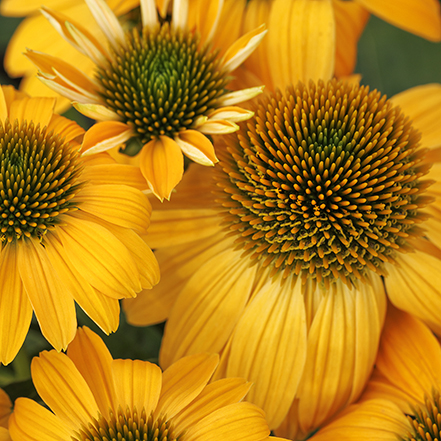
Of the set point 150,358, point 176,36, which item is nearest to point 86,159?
point 176,36

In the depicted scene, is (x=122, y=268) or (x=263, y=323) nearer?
A: (x=122, y=268)

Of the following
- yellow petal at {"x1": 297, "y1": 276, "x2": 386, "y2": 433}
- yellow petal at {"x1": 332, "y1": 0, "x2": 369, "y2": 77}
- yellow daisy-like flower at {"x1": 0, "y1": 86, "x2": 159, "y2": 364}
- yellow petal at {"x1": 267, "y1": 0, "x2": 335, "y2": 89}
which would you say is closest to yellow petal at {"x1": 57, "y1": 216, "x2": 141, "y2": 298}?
yellow daisy-like flower at {"x1": 0, "y1": 86, "x2": 159, "y2": 364}

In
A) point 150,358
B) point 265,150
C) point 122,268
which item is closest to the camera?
point 122,268

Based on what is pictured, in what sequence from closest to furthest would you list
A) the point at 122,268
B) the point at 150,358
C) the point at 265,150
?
1. the point at 122,268
2. the point at 265,150
3. the point at 150,358

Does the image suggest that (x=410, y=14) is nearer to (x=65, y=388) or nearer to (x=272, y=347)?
(x=272, y=347)

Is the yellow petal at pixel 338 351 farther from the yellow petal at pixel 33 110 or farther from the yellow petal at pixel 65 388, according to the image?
the yellow petal at pixel 33 110

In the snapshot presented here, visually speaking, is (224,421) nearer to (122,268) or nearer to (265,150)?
(122,268)
